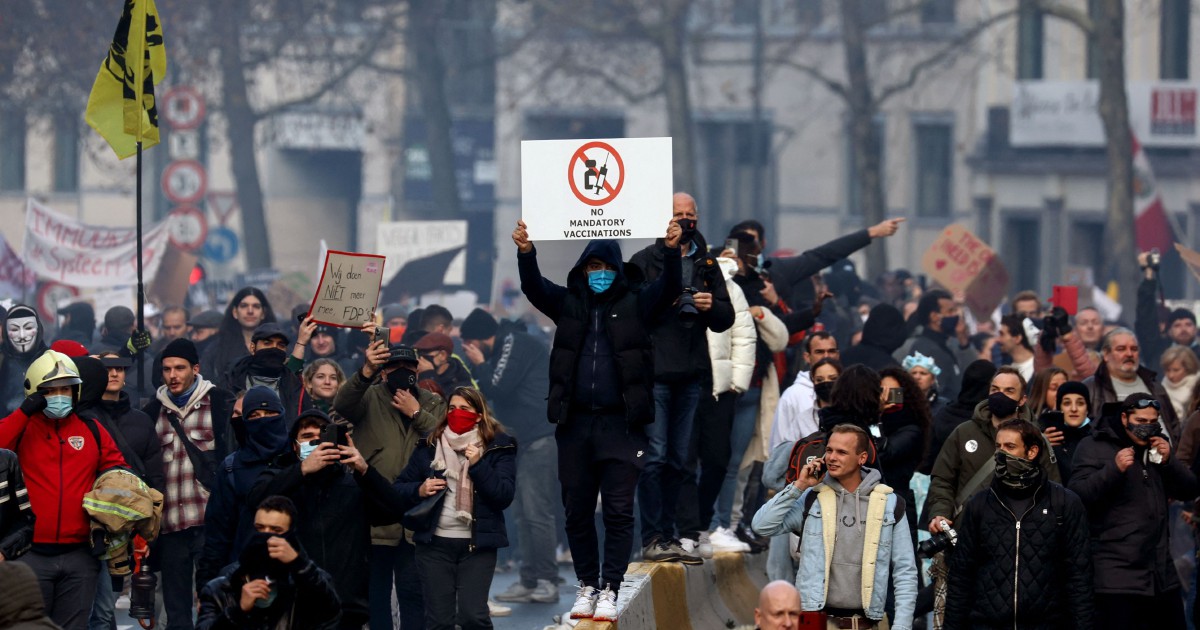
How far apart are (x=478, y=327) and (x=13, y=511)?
6.40 meters

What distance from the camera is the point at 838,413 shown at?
31.4 ft

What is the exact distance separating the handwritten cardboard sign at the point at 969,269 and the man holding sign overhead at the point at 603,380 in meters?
11.2

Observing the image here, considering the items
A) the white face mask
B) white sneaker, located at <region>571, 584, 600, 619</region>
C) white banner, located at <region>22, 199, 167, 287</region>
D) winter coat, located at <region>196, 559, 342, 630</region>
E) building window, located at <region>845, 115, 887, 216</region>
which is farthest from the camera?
building window, located at <region>845, 115, 887, 216</region>

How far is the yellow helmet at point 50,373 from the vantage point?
9.10m

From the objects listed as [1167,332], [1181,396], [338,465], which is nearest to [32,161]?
[1167,332]

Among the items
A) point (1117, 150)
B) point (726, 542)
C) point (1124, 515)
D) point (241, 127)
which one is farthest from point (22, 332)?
point (241, 127)

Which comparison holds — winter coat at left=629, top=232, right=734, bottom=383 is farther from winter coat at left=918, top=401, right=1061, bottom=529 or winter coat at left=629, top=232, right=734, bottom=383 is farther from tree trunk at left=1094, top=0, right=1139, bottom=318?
tree trunk at left=1094, top=0, right=1139, bottom=318

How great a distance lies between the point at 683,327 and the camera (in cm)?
1013

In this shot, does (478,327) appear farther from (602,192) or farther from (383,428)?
(602,192)

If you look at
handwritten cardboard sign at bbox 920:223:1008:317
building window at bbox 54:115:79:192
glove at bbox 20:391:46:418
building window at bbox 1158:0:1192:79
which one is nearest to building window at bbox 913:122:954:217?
building window at bbox 1158:0:1192:79

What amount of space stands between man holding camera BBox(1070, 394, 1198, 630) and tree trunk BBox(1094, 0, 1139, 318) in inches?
771

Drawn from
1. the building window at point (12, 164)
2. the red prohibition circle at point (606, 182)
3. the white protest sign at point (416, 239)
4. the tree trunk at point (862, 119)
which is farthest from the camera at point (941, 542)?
the building window at point (12, 164)

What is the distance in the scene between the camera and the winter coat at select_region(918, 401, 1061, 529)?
31.5ft

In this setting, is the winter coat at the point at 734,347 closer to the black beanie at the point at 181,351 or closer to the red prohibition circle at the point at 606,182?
the red prohibition circle at the point at 606,182
